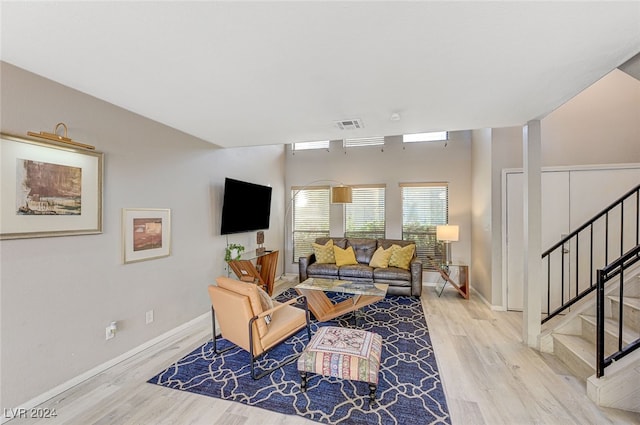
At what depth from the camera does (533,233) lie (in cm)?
288

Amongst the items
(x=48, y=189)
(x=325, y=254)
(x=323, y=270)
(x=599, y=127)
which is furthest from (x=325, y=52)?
(x=599, y=127)

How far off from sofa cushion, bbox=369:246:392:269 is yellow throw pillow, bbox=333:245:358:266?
373 millimetres

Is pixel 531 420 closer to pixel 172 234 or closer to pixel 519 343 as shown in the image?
pixel 519 343

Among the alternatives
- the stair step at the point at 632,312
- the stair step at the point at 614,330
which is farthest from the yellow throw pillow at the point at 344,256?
the stair step at the point at 632,312

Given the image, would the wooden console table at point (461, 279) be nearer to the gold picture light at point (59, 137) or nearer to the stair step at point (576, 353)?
the stair step at point (576, 353)

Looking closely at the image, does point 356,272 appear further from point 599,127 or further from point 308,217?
point 599,127

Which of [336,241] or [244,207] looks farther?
[336,241]

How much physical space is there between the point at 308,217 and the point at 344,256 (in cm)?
151

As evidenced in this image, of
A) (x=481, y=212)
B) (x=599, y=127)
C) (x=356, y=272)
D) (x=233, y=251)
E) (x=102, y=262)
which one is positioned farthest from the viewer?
(x=356, y=272)

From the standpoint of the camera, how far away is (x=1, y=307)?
1828mm

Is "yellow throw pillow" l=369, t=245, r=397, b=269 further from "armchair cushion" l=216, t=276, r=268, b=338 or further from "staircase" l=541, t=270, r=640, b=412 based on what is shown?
"armchair cushion" l=216, t=276, r=268, b=338

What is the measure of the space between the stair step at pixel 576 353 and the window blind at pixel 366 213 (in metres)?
3.40

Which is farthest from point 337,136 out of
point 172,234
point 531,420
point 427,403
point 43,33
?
point 531,420

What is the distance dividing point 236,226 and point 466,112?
348 cm
